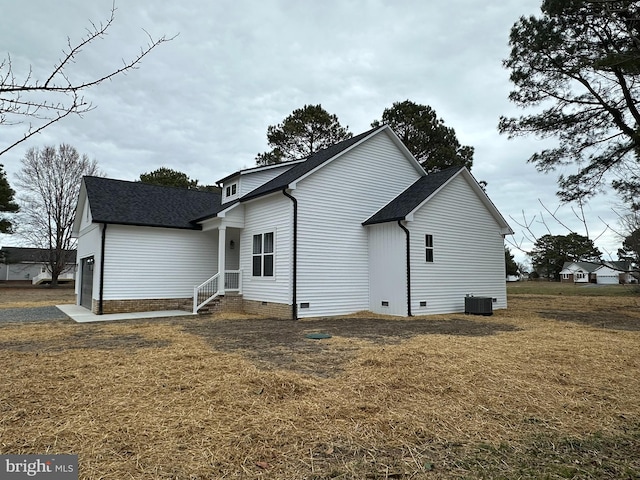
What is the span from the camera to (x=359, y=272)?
1404 centimetres

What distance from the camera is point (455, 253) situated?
14477mm

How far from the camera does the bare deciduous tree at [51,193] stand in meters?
32.7

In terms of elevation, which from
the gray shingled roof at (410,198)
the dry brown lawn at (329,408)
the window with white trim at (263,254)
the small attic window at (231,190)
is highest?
the small attic window at (231,190)

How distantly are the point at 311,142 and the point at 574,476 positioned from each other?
28585mm

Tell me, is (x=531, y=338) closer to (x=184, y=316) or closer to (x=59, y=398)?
(x=59, y=398)

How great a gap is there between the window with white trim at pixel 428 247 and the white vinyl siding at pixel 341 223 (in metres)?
2.14

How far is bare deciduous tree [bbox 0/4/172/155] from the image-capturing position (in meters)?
1.92

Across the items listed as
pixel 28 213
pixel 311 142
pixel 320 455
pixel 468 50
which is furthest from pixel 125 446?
pixel 28 213

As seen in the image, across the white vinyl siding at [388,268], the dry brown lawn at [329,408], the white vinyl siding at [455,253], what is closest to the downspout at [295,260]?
the white vinyl siding at [388,268]

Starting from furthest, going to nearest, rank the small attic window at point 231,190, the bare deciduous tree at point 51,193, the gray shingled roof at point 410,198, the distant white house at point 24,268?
the distant white house at point 24,268 < the bare deciduous tree at point 51,193 < the small attic window at point 231,190 < the gray shingled roof at point 410,198

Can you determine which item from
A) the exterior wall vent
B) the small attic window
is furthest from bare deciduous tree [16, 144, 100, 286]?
the exterior wall vent

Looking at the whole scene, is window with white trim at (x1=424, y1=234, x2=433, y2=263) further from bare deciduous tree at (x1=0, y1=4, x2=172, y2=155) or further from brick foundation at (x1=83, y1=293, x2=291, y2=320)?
bare deciduous tree at (x1=0, y1=4, x2=172, y2=155)

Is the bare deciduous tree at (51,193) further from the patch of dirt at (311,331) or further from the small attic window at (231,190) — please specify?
the patch of dirt at (311,331)

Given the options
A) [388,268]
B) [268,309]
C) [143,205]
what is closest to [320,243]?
[388,268]
